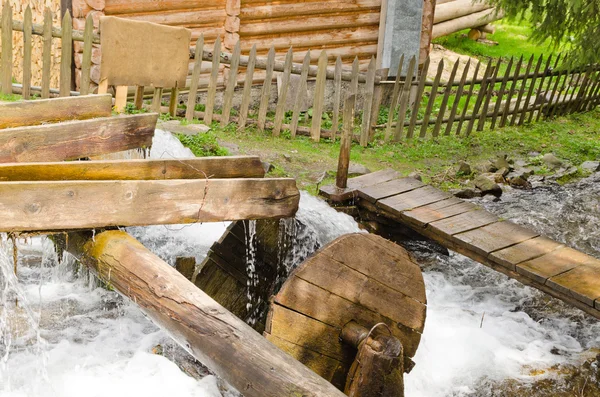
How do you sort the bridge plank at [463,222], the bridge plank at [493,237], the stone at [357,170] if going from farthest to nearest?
the stone at [357,170], the bridge plank at [463,222], the bridge plank at [493,237]

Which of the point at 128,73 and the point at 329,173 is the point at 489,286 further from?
the point at 128,73

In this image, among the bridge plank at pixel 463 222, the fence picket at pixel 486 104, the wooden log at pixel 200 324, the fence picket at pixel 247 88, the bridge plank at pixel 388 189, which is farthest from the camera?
the fence picket at pixel 486 104

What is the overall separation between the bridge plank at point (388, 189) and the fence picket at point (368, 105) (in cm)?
260

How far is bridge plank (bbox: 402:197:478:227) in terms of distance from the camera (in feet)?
22.2

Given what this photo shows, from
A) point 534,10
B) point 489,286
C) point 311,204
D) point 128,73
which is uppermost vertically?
point 534,10

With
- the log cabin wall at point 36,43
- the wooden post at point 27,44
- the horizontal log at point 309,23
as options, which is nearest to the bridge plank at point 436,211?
the wooden post at point 27,44

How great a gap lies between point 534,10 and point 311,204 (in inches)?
147

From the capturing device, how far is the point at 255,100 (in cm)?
1200

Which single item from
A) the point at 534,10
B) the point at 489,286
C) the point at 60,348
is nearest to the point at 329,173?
the point at 489,286

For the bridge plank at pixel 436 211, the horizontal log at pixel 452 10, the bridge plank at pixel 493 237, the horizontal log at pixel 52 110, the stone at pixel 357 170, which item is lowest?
the stone at pixel 357 170

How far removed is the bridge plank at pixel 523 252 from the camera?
6024 mm

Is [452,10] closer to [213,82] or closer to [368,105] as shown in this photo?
[368,105]

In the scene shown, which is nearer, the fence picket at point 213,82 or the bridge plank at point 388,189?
the bridge plank at point 388,189

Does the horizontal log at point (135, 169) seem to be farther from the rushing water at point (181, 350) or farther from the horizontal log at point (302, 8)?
the horizontal log at point (302, 8)
